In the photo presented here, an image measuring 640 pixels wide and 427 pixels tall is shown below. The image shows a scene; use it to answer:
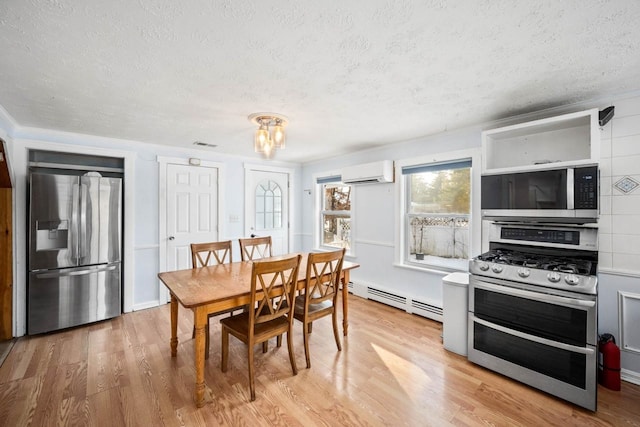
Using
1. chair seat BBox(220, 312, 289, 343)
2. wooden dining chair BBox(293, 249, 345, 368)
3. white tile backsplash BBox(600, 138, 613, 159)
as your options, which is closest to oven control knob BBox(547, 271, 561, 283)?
white tile backsplash BBox(600, 138, 613, 159)

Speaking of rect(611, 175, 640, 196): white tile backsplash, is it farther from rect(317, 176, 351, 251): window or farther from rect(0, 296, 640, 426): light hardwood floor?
rect(317, 176, 351, 251): window

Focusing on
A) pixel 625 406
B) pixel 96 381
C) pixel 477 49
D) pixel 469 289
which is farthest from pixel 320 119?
pixel 625 406

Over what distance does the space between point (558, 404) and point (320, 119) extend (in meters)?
2.91

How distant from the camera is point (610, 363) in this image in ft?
6.81

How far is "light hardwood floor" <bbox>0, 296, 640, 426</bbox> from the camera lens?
180 centimetres

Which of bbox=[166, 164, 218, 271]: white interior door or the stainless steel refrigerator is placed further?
bbox=[166, 164, 218, 271]: white interior door

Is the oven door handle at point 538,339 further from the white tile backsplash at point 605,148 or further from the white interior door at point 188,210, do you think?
the white interior door at point 188,210

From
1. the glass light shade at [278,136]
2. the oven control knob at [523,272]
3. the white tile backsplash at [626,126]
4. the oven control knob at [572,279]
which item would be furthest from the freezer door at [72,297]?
the white tile backsplash at [626,126]

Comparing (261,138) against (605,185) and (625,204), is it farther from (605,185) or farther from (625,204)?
(625,204)

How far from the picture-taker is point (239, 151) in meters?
4.21

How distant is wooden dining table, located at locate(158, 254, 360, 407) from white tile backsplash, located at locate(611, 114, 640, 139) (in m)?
2.79

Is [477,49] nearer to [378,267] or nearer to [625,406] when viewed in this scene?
[625,406]

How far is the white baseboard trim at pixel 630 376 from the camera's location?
2123 mm

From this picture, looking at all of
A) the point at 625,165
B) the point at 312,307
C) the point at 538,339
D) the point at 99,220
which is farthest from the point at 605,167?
the point at 99,220
